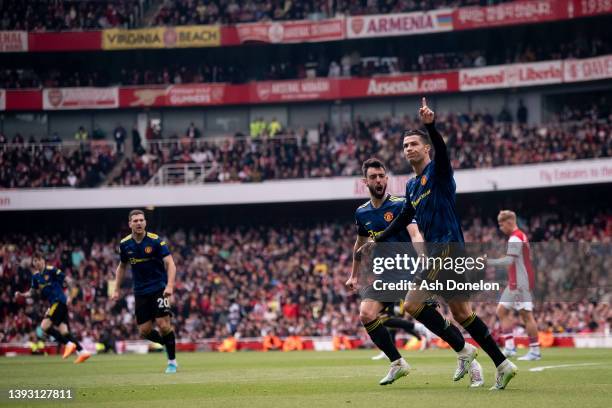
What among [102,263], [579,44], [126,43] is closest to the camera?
[102,263]

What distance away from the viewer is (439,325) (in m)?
Result: 11.8

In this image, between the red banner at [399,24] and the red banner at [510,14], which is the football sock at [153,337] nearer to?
the red banner at [510,14]

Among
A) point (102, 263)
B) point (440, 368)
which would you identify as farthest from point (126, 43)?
point (440, 368)

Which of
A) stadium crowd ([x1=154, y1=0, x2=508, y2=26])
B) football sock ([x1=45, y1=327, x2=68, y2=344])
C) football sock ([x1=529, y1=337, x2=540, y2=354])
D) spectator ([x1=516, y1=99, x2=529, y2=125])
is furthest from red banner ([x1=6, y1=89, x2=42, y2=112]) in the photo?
football sock ([x1=529, y1=337, x2=540, y2=354])

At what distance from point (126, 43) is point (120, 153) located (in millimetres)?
5128

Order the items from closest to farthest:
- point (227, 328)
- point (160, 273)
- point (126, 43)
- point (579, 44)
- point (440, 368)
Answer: point (440, 368) < point (160, 273) < point (227, 328) < point (579, 44) < point (126, 43)

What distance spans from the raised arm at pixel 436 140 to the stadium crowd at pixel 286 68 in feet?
118

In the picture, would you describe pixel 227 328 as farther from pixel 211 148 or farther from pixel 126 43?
pixel 126 43

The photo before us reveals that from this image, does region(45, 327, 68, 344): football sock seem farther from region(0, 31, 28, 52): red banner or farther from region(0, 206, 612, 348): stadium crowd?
region(0, 31, 28, 52): red banner

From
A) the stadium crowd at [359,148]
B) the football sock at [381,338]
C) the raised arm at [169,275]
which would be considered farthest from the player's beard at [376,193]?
the stadium crowd at [359,148]

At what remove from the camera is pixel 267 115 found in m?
49.4

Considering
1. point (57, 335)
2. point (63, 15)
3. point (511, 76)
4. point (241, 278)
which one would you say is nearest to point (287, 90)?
point (511, 76)

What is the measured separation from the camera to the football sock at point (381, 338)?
12570 millimetres

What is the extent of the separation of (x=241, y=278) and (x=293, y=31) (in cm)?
1334
